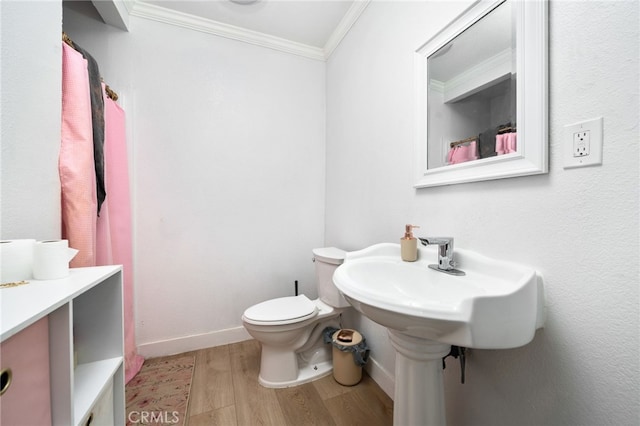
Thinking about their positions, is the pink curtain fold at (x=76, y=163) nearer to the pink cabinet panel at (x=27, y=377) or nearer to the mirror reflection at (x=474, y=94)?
the pink cabinet panel at (x=27, y=377)

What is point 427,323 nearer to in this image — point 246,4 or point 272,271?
point 272,271

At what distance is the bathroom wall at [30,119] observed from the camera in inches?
28.3

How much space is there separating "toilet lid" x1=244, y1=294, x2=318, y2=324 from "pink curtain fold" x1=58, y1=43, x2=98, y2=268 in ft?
2.62

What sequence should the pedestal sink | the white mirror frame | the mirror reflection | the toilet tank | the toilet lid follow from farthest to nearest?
the toilet tank, the toilet lid, the mirror reflection, the white mirror frame, the pedestal sink

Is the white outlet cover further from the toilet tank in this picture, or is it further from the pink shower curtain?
the pink shower curtain

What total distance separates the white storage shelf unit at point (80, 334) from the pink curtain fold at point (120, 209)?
20.2 inches

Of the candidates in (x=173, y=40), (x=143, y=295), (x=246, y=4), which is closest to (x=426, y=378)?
(x=143, y=295)

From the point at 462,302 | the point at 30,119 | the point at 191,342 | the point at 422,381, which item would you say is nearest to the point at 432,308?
the point at 462,302

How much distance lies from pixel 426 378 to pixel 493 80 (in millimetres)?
1045

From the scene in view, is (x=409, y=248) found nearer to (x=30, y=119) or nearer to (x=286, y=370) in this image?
(x=286, y=370)

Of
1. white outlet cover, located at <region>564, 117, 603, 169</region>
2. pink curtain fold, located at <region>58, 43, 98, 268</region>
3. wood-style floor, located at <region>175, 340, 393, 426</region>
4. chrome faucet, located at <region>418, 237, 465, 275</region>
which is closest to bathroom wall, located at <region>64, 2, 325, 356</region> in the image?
wood-style floor, located at <region>175, 340, 393, 426</region>

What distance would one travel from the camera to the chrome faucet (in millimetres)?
908

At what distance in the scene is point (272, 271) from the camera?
2025 millimetres

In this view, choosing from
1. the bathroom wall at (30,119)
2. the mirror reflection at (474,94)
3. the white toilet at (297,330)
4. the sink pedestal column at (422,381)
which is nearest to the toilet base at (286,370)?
the white toilet at (297,330)
